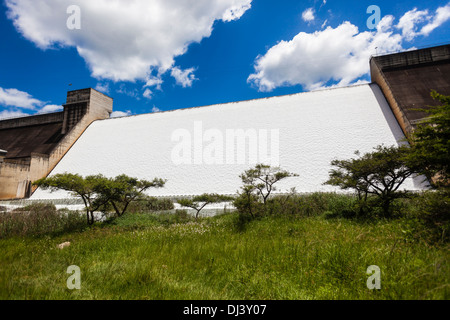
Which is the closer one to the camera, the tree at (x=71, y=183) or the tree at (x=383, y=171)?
the tree at (x=383, y=171)

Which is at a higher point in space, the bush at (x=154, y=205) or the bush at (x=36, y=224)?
the bush at (x=154, y=205)

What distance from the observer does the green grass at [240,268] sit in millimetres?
2816

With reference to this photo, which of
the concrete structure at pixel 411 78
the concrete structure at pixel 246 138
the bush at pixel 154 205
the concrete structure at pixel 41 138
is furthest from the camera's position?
the concrete structure at pixel 41 138

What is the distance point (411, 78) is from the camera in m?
17.7

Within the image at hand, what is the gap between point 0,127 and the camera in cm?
3053

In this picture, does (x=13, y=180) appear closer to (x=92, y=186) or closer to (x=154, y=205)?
(x=154, y=205)

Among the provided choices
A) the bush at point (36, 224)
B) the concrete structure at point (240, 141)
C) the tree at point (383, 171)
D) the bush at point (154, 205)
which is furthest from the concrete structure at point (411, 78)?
the bush at point (36, 224)

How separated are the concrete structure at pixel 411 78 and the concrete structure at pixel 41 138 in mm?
27440

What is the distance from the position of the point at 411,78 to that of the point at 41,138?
1383 inches

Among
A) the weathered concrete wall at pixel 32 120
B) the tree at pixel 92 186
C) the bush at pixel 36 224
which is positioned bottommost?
the bush at pixel 36 224

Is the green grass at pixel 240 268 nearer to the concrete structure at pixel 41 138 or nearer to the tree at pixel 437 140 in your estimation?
the tree at pixel 437 140

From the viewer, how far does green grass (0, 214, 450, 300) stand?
282 centimetres

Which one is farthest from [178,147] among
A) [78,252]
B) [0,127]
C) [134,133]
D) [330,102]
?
[0,127]
